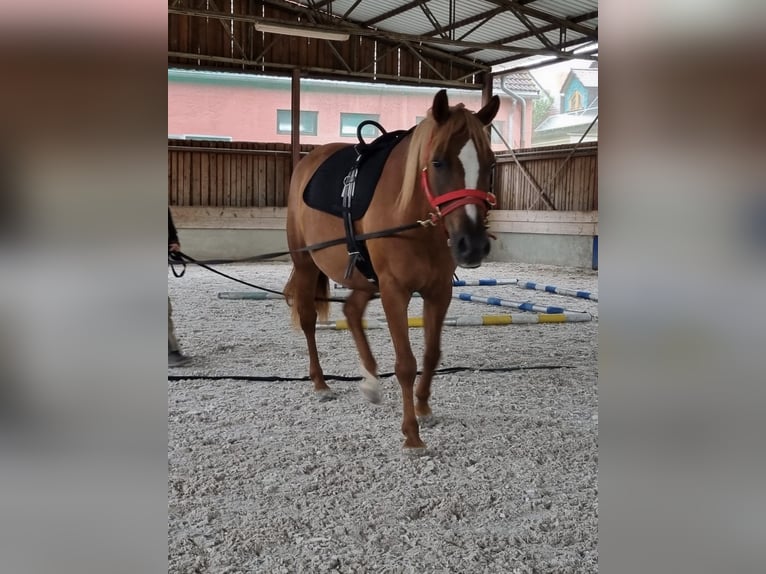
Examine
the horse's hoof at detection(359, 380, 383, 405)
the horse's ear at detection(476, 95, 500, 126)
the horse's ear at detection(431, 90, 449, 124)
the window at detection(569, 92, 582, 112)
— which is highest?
the window at detection(569, 92, 582, 112)

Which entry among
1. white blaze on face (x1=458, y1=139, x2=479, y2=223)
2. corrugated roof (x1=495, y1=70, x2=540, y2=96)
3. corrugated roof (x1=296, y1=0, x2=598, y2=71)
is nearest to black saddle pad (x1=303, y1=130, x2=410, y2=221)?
white blaze on face (x1=458, y1=139, x2=479, y2=223)

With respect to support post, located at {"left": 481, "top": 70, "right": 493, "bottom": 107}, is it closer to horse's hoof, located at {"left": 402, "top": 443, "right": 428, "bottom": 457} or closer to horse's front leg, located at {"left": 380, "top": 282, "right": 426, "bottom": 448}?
horse's front leg, located at {"left": 380, "top": 282, "right": 426, "bottom": 448}

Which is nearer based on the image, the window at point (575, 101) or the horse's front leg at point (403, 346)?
the horse's front leg at point (403, 346)

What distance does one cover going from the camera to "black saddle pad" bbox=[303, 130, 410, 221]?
10.8 feet

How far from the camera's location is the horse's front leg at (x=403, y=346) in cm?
295

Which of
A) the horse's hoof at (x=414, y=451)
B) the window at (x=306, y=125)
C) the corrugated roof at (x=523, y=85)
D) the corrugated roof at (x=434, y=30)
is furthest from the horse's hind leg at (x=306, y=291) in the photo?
the corrugated roof at (x=523, y=85)

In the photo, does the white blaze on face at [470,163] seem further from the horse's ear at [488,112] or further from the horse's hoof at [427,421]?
the horse's hoof at [427,421]

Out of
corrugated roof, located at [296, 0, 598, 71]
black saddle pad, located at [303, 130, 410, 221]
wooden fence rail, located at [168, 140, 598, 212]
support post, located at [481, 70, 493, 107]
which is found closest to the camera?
black saddle pad, located at [303, 130, 410, 221]

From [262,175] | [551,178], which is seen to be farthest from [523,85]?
[262,175]

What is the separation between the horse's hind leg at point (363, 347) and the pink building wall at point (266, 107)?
1316cm

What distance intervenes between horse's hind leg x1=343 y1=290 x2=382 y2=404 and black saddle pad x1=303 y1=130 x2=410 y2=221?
547 mm

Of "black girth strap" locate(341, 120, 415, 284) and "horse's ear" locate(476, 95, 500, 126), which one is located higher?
"horse's ear" locate(476, 95, 500, 126)
